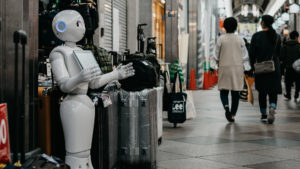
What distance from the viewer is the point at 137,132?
3834 mm

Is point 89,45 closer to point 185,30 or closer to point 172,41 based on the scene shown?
point 172,41

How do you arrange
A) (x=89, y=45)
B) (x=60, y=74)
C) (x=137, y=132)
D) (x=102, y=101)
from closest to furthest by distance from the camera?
(x=60, y=74), (x=102, y=101), (x=89, y=45), (x=137, y=132)

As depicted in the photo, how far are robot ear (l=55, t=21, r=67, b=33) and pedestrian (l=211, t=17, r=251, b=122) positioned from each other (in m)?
4.80

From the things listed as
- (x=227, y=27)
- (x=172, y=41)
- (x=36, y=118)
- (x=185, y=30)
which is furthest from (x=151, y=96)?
(x=185, y=30)

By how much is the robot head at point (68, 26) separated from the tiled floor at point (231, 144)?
1612 mm

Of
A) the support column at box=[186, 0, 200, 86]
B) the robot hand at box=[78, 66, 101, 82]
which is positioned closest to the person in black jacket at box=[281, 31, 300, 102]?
the support column at box=[186, 0, 200, 86]

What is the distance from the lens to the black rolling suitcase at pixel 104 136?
133 inches

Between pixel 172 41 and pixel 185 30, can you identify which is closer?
pixel 172 41

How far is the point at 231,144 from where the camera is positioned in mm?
5355

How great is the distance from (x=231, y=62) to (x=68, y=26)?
4864 mm

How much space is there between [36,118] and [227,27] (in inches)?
190

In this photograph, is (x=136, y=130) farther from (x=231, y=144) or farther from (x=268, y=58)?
(x=268, y=58)

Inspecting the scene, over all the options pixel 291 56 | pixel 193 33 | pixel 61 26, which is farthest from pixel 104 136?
pixel 193 33

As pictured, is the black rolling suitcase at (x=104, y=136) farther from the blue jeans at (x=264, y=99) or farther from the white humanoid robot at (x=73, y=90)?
the blue jeans at (x=264, y=99)
